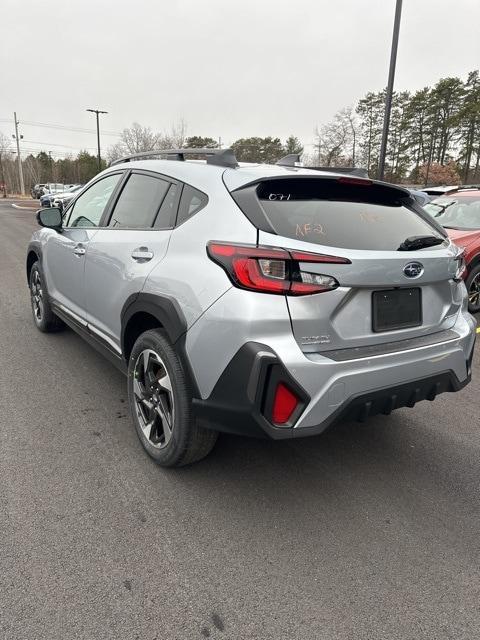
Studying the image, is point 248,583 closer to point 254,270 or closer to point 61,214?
point 254,270

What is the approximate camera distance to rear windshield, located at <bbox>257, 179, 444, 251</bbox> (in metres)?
2.26

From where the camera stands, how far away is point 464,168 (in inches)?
2243

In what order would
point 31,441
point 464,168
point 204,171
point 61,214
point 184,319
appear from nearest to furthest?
1. point 184,319
2. point 204,171
3. point 31,441
4. point 61,214
5. point 464,168

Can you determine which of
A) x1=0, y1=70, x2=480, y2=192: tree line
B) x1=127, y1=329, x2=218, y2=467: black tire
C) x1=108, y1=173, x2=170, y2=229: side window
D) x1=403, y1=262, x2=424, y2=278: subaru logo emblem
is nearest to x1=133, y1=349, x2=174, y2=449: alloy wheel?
x1=127, y1=329, x2=218, y2=467: black tire

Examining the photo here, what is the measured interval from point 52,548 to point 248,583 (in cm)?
91

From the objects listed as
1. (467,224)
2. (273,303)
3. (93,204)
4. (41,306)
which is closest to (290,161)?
(273,303)

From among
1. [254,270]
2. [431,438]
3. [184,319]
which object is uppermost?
[254,270]

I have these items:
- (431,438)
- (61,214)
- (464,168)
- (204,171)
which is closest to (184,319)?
(204,171)

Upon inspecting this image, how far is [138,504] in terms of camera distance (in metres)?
2.47

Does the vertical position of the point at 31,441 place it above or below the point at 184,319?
below

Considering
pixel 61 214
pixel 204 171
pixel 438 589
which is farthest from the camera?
pixel 61 214

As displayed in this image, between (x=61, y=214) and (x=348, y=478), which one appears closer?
(x=348, y=478)

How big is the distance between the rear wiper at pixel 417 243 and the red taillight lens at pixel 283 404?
977mm

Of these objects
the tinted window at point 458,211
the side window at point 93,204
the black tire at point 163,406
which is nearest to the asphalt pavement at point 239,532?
the black tire at point 163,406
